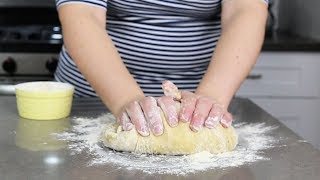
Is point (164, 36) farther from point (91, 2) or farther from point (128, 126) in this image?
A: point (128, 126)

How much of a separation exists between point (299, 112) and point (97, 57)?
99cm

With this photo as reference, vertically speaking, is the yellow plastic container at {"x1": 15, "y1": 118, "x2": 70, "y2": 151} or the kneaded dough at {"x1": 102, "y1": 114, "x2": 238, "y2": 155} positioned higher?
the kneaded dough at {"x1": 102, "y1": 114, "x2": 238, "y2": 155}

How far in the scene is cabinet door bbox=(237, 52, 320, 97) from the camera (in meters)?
1.71

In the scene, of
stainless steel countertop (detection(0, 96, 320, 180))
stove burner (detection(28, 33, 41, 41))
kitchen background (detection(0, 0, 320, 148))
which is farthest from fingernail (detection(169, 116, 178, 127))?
stove burner (detection(28, 33, 41, 41))

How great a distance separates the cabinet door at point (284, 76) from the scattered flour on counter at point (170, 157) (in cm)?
83

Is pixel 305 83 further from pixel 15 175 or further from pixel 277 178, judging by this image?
pixel 15 175

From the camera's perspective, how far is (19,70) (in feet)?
5.60

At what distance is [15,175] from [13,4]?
1.45m

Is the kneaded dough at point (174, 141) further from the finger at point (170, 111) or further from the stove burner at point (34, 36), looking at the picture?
the stove burner at point (34, 36)

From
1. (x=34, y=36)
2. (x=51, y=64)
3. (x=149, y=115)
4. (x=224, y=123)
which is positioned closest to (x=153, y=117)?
(x=149, y=115)

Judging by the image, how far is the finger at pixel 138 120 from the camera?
77cm

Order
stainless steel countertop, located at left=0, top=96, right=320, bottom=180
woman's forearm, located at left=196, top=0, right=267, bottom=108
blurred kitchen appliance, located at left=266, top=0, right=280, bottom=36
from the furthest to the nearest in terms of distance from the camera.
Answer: blurred kitchen appliance, located at left=266, top=0, right=280, bottom=36 < woman's forearm, located at left=196, top=0, right=267, bottom=108 < stainless steel countertop, located at left=0, top=96, right=320, bottom=180

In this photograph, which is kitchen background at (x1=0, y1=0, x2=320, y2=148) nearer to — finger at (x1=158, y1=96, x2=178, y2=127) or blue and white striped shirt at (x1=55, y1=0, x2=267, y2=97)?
blue and white striped shirt at (x1=55, y1=0, x2=267, y2=97)

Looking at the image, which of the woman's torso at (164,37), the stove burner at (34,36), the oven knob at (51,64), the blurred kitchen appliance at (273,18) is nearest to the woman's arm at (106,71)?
the woman's torso at (164,37)
